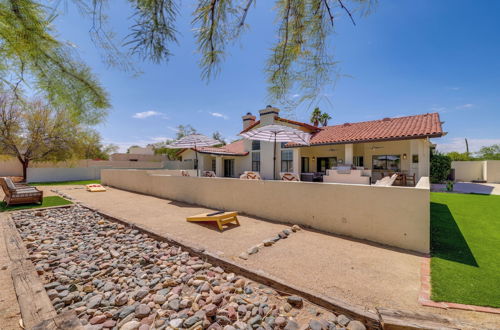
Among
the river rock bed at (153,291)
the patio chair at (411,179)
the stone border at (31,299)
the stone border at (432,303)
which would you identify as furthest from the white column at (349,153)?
the stone border at (31,299)

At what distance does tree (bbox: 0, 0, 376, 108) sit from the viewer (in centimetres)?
237

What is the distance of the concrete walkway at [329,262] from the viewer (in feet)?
9.91

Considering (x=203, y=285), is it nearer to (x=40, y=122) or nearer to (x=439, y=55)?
(x=439, y=55)

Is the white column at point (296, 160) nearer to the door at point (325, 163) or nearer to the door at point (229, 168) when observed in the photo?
the door at point (325, 163)

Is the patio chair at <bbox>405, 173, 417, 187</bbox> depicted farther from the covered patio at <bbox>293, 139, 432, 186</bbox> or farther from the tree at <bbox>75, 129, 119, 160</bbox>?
the tree at <bbox>75, 129, 119, 160</bbox>

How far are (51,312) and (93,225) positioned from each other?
5.00 meters

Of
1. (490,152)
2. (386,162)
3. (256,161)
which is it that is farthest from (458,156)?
(256,161)

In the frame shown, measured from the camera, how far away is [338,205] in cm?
589

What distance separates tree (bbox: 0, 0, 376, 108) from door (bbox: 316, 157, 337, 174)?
16.2 metres

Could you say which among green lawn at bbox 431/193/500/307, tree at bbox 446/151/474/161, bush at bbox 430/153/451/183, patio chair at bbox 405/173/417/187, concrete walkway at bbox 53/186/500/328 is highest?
tree at bbox 446/151/474/161

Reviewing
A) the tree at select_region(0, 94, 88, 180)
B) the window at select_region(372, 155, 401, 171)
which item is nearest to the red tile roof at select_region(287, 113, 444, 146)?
the window at select_region(372, 155, 401, 171)

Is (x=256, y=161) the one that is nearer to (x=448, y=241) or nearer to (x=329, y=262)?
(x=448, y=241)

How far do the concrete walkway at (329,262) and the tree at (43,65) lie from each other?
3.71 metres

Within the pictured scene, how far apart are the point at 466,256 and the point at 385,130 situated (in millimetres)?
11259
